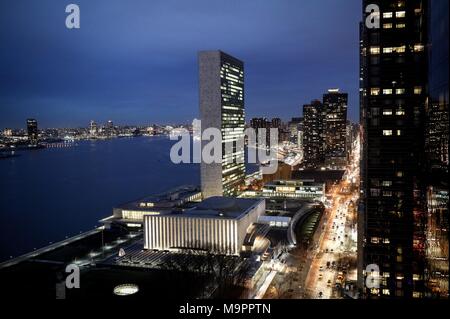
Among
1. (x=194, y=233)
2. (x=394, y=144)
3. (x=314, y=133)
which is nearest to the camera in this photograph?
(x=394, y=144)

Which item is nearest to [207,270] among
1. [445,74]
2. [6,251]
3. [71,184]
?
[445,74]

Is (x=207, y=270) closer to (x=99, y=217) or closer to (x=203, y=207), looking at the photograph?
(x=203, y=207)

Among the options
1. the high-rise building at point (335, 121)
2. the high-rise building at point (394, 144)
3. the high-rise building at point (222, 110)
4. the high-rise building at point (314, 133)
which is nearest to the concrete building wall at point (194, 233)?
the high-rise building at point (394, 144)

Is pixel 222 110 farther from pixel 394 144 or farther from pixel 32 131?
pixel 32 131

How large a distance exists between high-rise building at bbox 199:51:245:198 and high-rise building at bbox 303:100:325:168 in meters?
31.0

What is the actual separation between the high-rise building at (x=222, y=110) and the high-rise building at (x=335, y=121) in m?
34.3

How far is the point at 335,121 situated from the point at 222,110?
41.3 m

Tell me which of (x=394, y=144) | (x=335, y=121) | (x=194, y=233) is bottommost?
(x=194, y=233)

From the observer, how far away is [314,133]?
66812 millimetres

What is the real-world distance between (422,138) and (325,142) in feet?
178

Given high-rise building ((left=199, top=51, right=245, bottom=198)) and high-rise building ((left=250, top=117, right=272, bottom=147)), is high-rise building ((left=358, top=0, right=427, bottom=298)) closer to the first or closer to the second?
high-rise building ((left=199, top=51, right=245, bottom=198))

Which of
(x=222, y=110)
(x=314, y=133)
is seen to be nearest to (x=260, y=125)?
(x=314, y=133)

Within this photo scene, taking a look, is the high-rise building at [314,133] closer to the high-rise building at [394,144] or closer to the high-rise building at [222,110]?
the high-rise building at [222,110]
